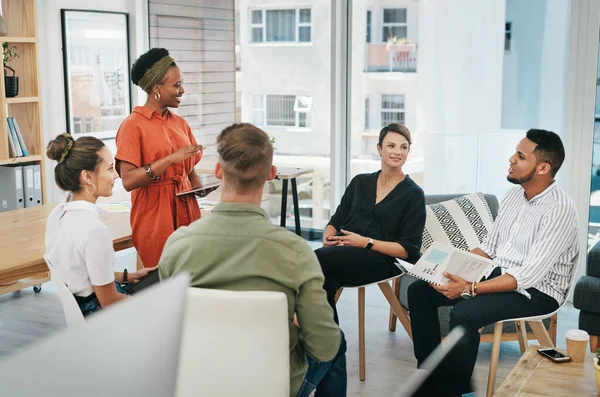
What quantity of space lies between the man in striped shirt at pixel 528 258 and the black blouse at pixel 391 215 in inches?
14.8

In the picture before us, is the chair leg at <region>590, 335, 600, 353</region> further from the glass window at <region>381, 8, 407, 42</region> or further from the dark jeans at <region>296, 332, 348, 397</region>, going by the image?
the glass window at <region>381, 8, 407, 42</region>

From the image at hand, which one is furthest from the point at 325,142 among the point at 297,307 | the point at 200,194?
the point at 297,307

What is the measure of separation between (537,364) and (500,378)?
30.5 inches

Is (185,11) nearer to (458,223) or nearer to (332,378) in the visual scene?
(458,223)

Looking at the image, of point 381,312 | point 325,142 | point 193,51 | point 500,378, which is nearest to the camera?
point 500,378

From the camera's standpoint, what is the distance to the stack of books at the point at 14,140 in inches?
196

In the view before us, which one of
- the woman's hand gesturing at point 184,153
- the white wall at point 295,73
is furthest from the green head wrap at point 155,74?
the white wall at point 295,73

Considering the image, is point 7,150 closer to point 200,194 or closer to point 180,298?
point 200,194

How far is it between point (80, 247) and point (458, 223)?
6.99 feet

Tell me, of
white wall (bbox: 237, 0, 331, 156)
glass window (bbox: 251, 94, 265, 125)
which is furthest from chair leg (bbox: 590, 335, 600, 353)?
glass window (bbox: 251, 94, 265, 125)

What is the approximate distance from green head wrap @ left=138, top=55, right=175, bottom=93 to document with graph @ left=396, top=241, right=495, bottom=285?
135 cm

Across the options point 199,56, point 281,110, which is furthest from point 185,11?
point 281,110

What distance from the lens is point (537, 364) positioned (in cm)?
270

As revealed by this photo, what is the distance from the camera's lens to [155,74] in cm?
311
